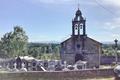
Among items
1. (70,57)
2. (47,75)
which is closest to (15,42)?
(70,57)

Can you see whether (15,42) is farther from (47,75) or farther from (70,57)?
(47,75)

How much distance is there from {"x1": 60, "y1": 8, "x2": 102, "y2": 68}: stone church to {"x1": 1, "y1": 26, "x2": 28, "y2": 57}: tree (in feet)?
58.1

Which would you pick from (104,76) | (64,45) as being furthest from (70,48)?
(104,76)

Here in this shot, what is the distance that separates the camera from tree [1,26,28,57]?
2992 inches

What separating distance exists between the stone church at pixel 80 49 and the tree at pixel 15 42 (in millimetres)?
17721

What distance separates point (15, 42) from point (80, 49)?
21.4 m

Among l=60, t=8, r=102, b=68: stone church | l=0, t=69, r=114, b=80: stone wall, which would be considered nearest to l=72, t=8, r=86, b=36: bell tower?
l=60, t=8, r=102, b=68: stone church

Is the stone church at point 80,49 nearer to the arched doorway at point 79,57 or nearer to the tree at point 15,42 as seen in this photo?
the arched doorway at point 79,57

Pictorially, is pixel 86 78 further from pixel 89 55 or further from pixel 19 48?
pixel 19 48

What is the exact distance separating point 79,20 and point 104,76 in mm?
29278

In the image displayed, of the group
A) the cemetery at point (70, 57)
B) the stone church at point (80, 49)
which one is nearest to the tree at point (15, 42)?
the cemetery at point (70, 57)

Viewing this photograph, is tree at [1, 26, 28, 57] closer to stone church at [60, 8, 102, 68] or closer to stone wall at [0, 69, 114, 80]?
stone church at [60, 8, 102, 68]

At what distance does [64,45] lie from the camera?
60.5m

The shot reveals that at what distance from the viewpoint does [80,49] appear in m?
59.6
